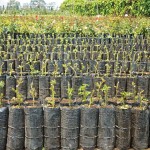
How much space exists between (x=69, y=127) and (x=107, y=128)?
433 millimetres

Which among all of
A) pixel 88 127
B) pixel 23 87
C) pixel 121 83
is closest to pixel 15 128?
pixel 88 127

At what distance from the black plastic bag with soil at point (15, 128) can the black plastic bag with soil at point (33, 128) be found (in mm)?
71

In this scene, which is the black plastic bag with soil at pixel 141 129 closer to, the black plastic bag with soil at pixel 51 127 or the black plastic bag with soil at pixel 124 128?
the black plastic bag with soil at pixel 124 128

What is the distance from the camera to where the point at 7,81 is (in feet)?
17.5

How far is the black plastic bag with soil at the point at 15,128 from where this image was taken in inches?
151

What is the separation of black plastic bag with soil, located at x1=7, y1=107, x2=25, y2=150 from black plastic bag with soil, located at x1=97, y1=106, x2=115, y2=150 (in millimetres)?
915

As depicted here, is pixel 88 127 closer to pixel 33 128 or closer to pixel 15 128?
pixel 33 128

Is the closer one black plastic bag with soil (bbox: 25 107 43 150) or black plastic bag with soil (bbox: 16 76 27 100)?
black plastic bag with soil (bbox: 25 107 43 150)

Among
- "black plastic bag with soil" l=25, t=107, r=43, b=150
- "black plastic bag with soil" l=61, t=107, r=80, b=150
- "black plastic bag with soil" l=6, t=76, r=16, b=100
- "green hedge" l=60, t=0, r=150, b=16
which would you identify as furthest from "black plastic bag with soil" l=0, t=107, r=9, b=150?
"green hedge" l=60, t=0, r=150, b=16

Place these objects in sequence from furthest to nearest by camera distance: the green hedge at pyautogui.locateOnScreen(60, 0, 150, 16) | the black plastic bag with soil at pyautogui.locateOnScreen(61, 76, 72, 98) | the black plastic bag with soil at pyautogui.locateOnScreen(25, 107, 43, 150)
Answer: the green hedge at pyautogui.locateOnScreen(60, 0, 150, 16) < the black plastic bag with soil at pyautogui.locateOnScreen(61, 76, 72, 98) < the black plastic bag with soil at pyautogui.locateOnScreen(25, 107, 43, 150)

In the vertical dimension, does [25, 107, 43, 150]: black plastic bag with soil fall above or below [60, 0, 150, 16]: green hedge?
below

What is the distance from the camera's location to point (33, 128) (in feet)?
12.5

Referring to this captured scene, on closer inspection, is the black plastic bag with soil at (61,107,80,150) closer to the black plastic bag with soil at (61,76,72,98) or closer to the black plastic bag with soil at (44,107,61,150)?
the black plastic bag with soil at (44,107,61,150)

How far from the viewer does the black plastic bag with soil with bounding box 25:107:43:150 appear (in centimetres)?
380
